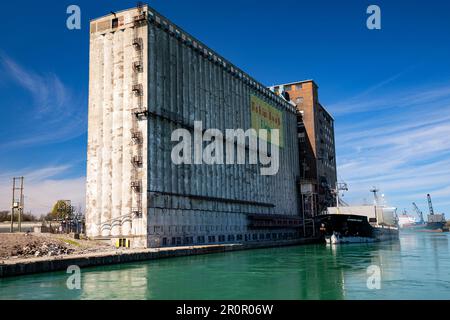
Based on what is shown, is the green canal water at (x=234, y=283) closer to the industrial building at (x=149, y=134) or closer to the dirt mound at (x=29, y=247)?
the dirt mound at (x=29, y=247)

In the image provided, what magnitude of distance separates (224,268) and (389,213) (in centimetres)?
10657

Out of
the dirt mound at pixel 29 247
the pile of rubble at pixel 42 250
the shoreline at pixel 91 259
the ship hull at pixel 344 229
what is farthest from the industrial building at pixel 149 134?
the ship hull at pixel 344 229

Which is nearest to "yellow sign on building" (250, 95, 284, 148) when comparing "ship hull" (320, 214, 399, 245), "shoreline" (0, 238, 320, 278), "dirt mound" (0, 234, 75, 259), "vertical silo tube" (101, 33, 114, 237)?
"ship hull" (320, 214, 399, 245)

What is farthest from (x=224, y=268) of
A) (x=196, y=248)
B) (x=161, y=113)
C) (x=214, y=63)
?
(x=214, y=63)

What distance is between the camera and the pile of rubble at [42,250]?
3291cm

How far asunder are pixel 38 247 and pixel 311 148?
219 ft

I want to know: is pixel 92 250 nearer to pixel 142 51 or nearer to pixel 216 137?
pixel 142 51

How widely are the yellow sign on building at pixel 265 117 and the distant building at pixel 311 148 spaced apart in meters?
12.2

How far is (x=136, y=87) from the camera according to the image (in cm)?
4538

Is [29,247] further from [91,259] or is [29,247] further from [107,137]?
[107,137]

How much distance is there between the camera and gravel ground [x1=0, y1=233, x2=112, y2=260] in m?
32.6

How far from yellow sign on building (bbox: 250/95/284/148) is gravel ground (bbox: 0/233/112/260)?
37.7 m

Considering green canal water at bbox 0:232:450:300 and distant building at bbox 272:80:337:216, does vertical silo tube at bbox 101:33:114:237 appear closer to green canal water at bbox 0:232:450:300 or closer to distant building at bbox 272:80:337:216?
green canal water at bbox 0:232:450:300

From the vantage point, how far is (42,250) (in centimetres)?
3403
